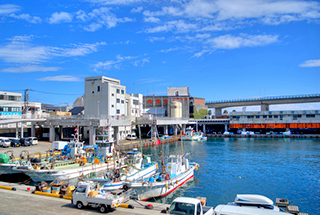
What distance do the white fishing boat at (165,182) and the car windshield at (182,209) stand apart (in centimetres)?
1060

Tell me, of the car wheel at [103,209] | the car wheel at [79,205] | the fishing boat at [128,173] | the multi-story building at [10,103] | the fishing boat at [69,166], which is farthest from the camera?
the multi-story building at [10,103]

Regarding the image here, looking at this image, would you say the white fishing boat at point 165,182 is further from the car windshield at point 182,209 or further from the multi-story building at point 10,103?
the multi-story building at point 10,103

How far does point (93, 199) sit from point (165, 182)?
9.78 m

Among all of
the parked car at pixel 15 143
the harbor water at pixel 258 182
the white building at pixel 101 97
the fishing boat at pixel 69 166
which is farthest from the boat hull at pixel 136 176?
the white building at pixel 101 97

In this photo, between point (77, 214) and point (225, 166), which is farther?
point (225, 166)

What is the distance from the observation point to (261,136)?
10000 cm

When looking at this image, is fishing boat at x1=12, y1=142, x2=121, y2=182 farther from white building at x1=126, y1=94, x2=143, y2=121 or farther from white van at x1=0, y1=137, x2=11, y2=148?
white building at x1=126, y1=94, x2=143, y2=121

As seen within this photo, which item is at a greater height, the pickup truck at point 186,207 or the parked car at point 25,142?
the parked car at point 25,142

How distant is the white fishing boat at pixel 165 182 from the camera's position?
22.5 metres

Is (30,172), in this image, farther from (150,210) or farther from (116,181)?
(150,210)

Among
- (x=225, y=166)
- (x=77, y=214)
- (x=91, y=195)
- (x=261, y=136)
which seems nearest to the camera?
(x=77, y=214)

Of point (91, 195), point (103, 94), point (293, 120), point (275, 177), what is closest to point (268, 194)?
point (275, 177)

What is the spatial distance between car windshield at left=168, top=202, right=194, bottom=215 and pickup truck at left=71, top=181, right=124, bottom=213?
4209 millimetres

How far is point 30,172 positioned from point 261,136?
91.9 m
